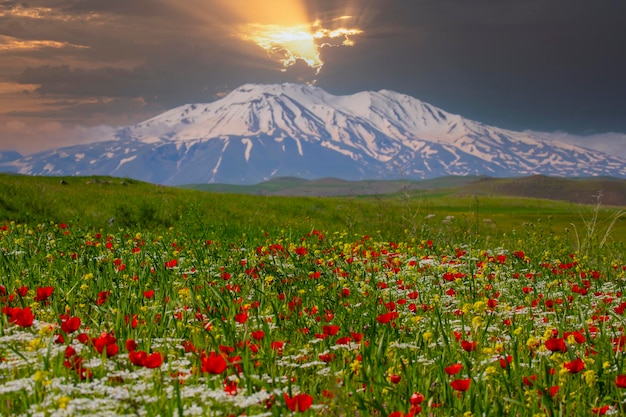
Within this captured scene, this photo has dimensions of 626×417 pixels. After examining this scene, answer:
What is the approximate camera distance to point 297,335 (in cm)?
635

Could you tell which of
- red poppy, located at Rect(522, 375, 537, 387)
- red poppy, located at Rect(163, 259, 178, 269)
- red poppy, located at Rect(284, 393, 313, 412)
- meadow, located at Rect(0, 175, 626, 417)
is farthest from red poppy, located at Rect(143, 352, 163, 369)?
red poppy, located at Rect(163, 259, 178, 269)

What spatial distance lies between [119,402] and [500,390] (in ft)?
10.0

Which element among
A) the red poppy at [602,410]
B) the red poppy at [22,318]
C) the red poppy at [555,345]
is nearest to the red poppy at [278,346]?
the red poppy at [22,318]

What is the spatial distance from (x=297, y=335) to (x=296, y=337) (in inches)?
1.0

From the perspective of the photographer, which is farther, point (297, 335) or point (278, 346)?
point (297, 335)

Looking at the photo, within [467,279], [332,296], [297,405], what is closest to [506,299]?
[467,279]

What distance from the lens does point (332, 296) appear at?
8039 millimetres

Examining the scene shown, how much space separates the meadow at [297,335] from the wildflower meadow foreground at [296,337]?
3cm

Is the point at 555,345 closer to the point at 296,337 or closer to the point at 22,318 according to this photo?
the point at 296,337

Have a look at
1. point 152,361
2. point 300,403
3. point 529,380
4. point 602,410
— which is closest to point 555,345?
point 529,380

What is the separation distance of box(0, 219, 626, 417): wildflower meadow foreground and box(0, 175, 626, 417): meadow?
0.09 feet

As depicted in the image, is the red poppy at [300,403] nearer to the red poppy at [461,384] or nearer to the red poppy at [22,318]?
the red poppy at [461,384]

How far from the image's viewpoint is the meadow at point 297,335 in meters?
3.90

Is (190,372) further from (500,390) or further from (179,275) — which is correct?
(179,275)
